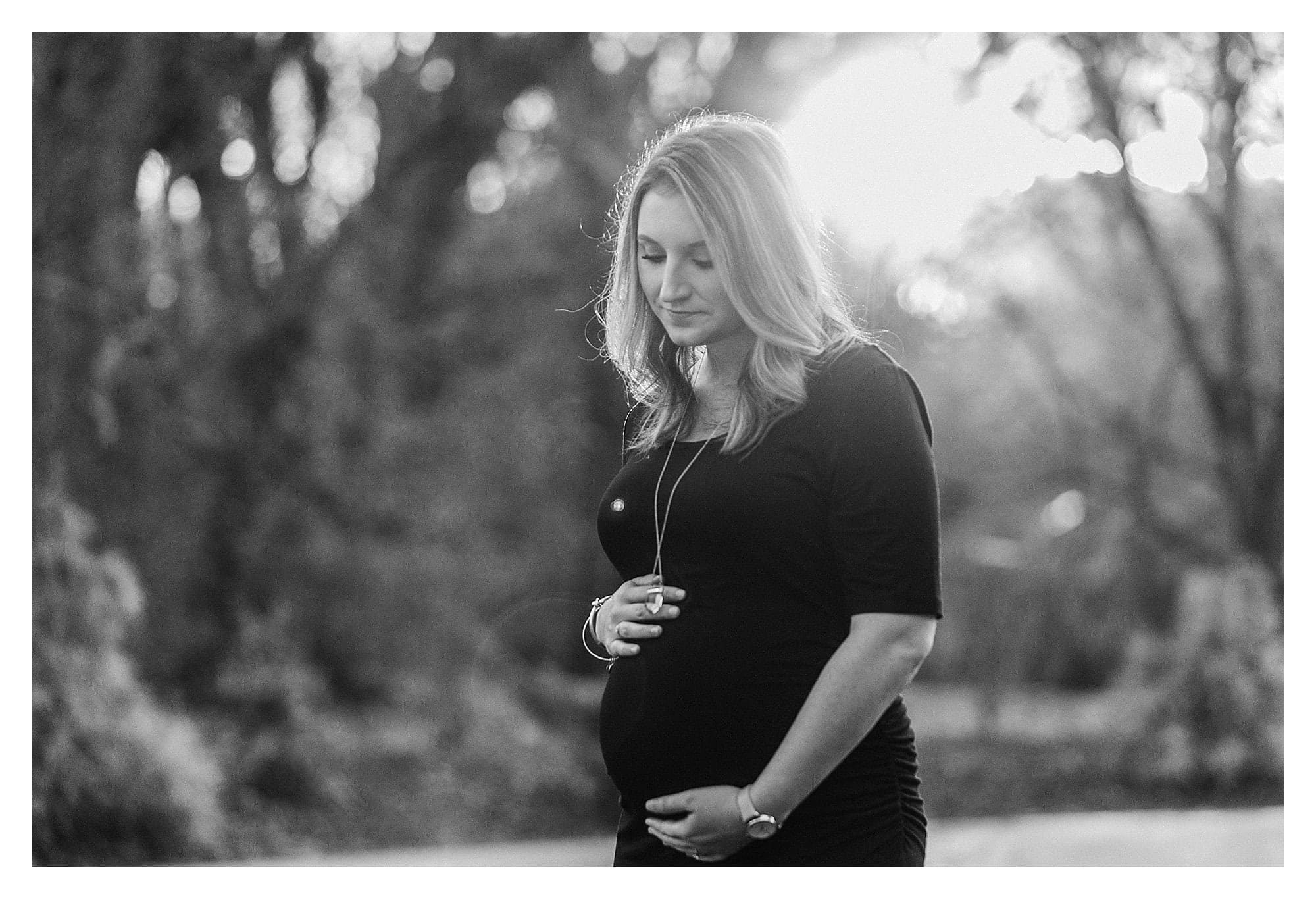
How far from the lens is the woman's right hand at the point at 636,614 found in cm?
124

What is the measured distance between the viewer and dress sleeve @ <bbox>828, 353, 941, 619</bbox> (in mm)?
1088

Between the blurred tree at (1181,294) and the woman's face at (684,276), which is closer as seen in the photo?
the woman's face at (684,276)

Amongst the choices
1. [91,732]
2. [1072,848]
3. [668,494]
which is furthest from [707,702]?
[91,732]

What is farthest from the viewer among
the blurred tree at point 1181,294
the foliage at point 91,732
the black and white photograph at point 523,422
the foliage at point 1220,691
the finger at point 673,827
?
the blurred tree at point 1181,294

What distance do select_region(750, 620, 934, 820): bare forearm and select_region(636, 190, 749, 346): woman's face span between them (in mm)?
344

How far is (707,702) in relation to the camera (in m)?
1.23

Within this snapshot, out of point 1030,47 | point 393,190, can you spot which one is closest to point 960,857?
point 1030,47

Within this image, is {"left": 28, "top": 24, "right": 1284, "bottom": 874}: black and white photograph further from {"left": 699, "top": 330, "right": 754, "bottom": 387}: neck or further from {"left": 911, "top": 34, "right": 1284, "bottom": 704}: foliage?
{"left": 699, "top": 330, "right": 754, "bottom": 387}: neck

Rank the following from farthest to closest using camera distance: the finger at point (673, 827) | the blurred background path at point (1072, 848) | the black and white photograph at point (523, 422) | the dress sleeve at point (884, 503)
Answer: the black and white photograph at point (523, 422), the blurred background path at point (1072, 848), the finger at point (673, 827), the dress sleeve at point (884, 503)

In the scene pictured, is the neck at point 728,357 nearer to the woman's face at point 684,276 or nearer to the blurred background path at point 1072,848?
the woman's face at point 684,276

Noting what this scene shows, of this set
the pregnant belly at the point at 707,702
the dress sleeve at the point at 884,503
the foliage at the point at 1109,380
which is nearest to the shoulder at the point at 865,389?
the dress sleeve at the point at 884,503

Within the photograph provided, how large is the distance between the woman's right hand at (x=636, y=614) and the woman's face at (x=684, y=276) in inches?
10.1

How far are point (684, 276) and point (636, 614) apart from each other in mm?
350

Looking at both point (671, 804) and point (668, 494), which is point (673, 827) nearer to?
point (671, 804)
